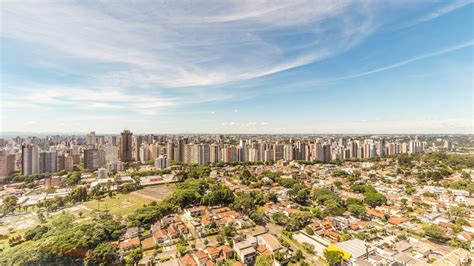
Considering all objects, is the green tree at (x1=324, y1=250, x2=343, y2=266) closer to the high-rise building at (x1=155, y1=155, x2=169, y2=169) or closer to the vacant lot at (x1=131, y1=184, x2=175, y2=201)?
the vacant lot at (x1=131, y1=184, x2=175, y2=201)

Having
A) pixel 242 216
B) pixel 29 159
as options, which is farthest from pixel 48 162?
pixel 242 216

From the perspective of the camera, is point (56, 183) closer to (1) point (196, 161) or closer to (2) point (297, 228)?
(1) point (196, 161)

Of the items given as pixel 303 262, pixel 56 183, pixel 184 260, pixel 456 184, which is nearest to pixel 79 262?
pixel 184 260

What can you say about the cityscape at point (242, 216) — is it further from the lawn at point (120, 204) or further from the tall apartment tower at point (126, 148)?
the tall apartment tower at point (126, 148)

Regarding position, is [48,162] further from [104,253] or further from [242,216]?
[242,216]

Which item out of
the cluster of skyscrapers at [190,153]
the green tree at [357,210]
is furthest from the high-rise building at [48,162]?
the green tree at [357,210]
